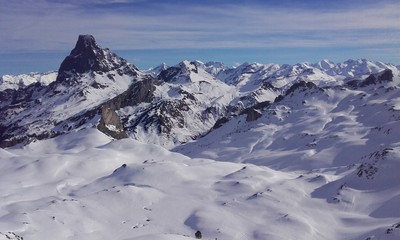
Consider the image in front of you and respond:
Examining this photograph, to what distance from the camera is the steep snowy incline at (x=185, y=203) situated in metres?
67.4

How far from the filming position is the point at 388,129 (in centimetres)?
16975

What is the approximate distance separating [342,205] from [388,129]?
333ft

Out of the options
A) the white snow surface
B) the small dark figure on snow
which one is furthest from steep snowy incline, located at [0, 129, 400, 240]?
the small dark figure on snow

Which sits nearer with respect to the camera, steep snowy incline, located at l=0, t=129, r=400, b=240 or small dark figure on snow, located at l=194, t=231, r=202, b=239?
small dark figure on snow, located at l=194, t=231, r=202, b=239

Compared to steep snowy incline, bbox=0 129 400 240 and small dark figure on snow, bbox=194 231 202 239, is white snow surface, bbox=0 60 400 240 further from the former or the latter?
small dark figure on snow, bbox=194 231 202 239

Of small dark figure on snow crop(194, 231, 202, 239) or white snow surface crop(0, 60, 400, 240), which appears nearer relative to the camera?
small dark figure on snow crop(194, 231, 202, 239)

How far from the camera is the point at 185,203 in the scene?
81062 millimetres

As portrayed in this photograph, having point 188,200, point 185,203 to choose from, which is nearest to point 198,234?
point 185,203

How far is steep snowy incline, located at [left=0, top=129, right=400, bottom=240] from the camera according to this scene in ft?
221

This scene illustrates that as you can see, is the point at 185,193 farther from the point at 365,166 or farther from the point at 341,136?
the point at 341,136

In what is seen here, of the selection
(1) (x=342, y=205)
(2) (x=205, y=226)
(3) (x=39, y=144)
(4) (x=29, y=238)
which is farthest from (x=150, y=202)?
(3) (x=39, y=144)

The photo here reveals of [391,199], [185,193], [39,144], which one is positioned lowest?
[39,144]

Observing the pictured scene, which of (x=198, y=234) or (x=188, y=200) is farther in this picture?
(x=188, y=200)

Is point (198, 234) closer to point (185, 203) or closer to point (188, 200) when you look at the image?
point (185, 203)
